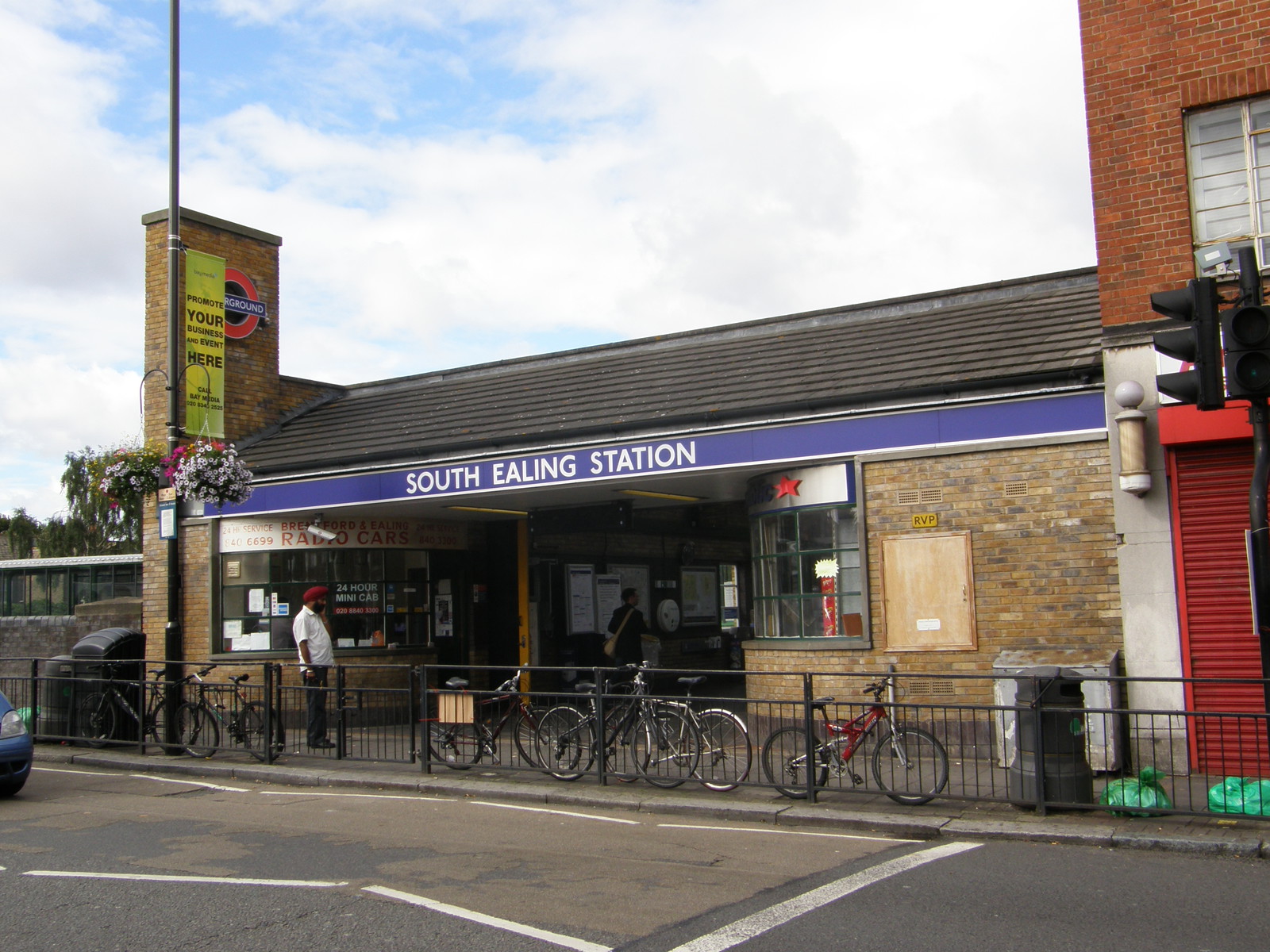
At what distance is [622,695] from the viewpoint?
34.0ft

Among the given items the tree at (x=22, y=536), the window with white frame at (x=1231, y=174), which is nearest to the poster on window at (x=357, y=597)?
the window with white frame at (x=1231, y=174)

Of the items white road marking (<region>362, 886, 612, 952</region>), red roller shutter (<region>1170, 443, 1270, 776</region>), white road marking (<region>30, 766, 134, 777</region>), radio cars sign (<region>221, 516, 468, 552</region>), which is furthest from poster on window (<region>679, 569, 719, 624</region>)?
white road marking (<region>362, 886, 612, 952</region>)

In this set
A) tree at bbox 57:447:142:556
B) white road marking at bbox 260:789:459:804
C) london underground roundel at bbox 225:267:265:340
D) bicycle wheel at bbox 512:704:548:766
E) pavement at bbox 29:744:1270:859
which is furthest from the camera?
tree at bbox 57:447:142:556

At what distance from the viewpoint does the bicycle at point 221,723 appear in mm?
12430

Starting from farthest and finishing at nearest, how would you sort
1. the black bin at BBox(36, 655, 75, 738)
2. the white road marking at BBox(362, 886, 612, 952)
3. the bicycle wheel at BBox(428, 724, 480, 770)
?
the black bin at BBox(36, 655, 75, 738), the bicycle wheel at BBox(428, 724, 480, 770), the white road marking at BBox(362, 886, 612, 952)

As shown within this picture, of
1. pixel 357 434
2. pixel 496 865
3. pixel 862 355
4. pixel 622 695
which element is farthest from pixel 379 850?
pixel 357 434

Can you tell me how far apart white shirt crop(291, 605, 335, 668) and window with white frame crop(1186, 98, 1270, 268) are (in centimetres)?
1015

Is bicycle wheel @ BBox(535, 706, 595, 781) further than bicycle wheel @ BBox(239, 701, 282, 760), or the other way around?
bicycle wheel @ BBox(239, 701, 282, 760)

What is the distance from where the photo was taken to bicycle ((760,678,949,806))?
29.1 feet

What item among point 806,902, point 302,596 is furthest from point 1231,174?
point 302,596

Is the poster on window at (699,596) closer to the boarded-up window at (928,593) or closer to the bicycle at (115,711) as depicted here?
the boarded-up window at (928,593)

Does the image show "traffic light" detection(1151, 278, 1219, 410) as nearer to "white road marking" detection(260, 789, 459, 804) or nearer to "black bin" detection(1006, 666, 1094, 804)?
"black bin" detection(1006, 666, 1094, 804)

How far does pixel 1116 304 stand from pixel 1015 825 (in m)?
5.20

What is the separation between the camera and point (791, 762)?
9.45 metres
